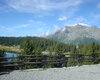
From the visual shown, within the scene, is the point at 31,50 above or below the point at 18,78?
above

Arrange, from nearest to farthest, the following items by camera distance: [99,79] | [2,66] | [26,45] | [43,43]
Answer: [99,79]
[2,66]
[26,45]
[43,43]

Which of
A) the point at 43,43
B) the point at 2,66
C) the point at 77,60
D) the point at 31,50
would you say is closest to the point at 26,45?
the point at 31,50

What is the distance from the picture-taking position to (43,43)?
19262 centimetres

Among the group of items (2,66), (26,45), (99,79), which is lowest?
(99,79)

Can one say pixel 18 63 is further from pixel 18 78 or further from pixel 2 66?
pixel 18 78

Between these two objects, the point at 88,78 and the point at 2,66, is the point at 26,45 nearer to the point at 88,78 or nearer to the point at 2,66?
the point at 2,66

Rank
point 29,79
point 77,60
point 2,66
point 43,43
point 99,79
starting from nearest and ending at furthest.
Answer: point 29,79 → point 99,79 → point 2,66 → point 77,60 → point 43,43

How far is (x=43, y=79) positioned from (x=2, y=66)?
595cm

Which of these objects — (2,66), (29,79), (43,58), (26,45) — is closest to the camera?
(29,79)

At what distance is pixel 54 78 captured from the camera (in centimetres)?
1411

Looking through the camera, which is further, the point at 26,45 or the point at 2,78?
the point at 26,45

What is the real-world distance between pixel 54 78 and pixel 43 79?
110cm

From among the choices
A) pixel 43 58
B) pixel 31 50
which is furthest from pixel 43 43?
pixel 43 58

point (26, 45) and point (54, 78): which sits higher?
point (26, 45)
